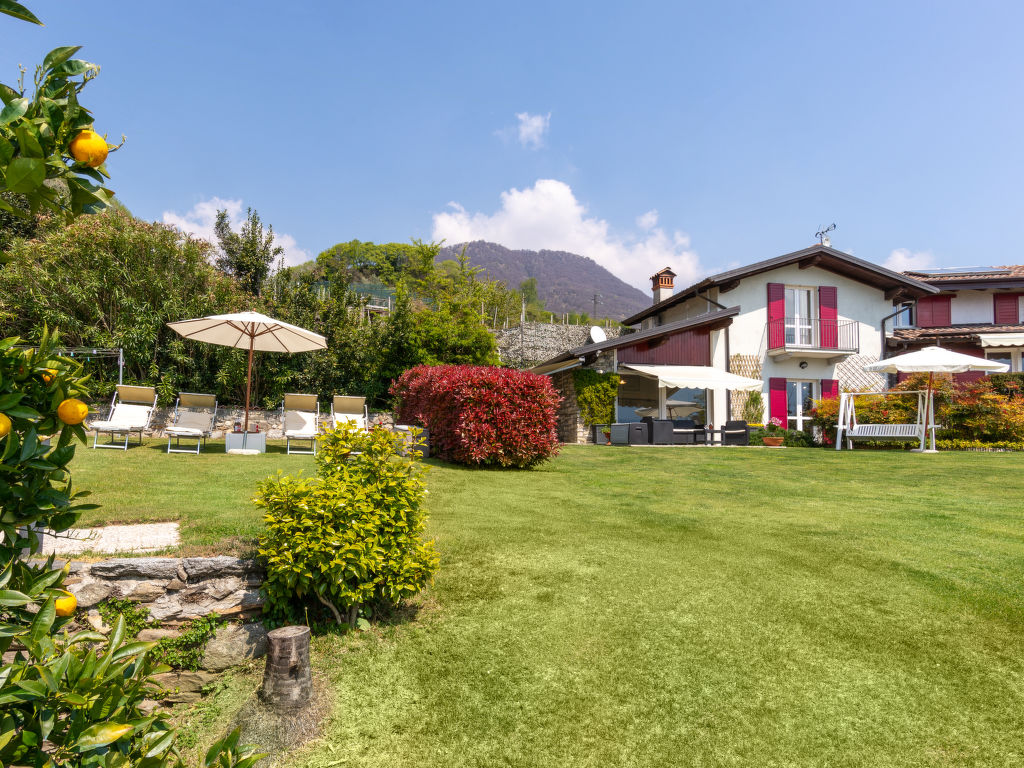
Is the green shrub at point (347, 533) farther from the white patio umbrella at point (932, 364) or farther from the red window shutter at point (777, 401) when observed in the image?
the red window shutter at point (777, 401)

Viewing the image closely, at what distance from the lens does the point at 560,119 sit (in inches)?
579

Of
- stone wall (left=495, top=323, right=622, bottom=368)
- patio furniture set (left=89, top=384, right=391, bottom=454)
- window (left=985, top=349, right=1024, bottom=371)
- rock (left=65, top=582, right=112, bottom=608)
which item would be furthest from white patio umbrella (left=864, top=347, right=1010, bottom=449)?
rock (left=65, top=582, right=112, bottom=608)

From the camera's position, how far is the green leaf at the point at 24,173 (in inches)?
36.5

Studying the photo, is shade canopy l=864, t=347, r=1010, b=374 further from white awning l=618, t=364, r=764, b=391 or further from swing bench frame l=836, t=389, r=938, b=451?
white awning l=618, t=364, r=764, b=391

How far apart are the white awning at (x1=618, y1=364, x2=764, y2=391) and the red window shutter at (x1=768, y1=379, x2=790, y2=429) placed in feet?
9.21

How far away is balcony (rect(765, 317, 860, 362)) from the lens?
21.4m

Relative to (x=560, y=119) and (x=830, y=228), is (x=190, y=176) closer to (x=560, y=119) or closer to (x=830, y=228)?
(x=560, y=119)

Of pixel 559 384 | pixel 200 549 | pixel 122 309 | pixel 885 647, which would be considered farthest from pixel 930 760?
pixel 559 384

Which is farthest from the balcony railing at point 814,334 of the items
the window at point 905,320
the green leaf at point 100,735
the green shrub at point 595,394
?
the green leaf at point 100,735

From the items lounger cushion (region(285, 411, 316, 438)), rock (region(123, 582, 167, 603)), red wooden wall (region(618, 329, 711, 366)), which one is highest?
red wooden wall (region(618, 329, 711, 366))

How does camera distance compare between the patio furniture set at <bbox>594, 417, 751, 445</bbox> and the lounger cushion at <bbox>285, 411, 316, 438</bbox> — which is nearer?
the lounger cushion at <bbox>285, 411, 316, 438</bbox>

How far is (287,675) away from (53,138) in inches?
116

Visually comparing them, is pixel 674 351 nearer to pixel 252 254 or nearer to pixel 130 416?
pixel 252 254

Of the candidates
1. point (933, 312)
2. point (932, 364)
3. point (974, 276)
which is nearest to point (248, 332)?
point (932, 364)
